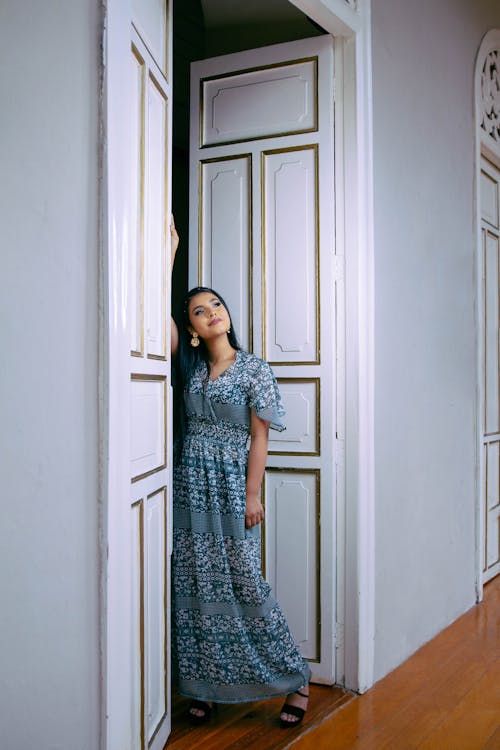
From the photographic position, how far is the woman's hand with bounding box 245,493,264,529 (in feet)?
8.50

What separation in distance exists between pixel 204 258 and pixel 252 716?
1821mm

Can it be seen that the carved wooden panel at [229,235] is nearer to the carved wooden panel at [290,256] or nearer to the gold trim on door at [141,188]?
the carved wooden panel at [290,256]

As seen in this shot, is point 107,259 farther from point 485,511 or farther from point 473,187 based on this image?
point 485,511

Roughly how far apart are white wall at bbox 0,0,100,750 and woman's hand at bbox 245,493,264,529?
3.38 ft

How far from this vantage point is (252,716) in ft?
8.55

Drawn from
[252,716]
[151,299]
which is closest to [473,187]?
[151,299]

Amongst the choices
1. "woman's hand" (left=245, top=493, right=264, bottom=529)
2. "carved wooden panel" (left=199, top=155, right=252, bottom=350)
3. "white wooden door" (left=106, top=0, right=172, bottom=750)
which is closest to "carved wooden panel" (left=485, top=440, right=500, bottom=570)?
"carved wooden panel" (left=199, top=155, right=252, bottom=350)

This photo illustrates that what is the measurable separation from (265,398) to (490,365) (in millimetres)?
2317

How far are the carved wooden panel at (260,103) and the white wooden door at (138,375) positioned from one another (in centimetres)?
83

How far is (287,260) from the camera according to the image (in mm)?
3027

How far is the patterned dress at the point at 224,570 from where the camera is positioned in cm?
252

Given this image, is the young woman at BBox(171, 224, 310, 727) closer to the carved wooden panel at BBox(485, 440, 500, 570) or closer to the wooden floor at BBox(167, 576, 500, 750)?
the wooden floor at BBox(167, 576, 500, 750)

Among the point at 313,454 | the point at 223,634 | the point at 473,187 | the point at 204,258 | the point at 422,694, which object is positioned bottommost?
the point at 422,694

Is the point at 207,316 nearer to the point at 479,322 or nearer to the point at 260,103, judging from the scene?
the point at 260,103
